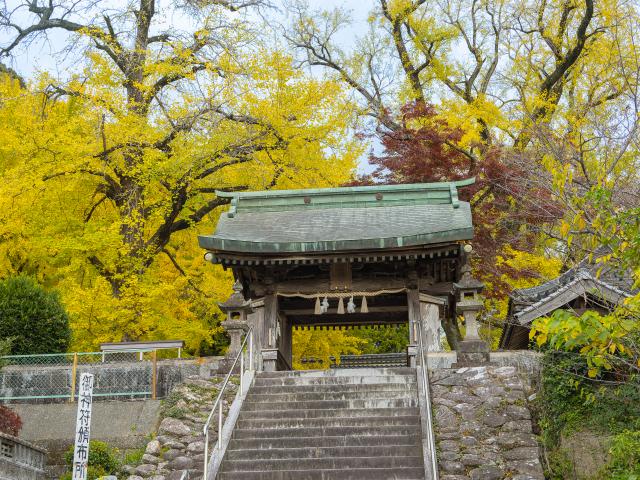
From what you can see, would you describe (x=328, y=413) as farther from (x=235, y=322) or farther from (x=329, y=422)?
(x=235, y=322)

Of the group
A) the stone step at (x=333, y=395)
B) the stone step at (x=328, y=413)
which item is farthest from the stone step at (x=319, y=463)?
the stone step at (x=333, y=395)

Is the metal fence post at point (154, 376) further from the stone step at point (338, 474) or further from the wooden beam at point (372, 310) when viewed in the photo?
the stone step at point (338, 474)

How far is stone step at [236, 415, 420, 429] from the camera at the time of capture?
12.9 m

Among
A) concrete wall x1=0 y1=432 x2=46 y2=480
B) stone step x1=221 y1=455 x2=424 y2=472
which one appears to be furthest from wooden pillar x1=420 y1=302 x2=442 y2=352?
concrete wall x1=0 y1=432 x2=46 y2=480

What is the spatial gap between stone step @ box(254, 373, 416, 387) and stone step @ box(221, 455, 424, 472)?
2.71 m

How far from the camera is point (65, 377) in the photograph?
57.0ft

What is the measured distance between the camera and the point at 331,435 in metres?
12.6

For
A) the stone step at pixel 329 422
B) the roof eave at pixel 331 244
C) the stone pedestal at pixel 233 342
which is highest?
the roof eave at pixel 331 244

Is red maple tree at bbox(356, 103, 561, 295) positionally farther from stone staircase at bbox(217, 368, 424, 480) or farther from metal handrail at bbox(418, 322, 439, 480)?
stone staircase at bbox(217, 368, 424, 480)

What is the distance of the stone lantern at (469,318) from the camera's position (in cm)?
1532

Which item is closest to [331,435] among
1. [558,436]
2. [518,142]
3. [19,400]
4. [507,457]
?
[507,457]

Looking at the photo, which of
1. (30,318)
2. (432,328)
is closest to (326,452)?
(30,318)

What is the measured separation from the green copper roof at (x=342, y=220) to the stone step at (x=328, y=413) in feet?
11.5

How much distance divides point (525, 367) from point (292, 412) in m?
5.28
